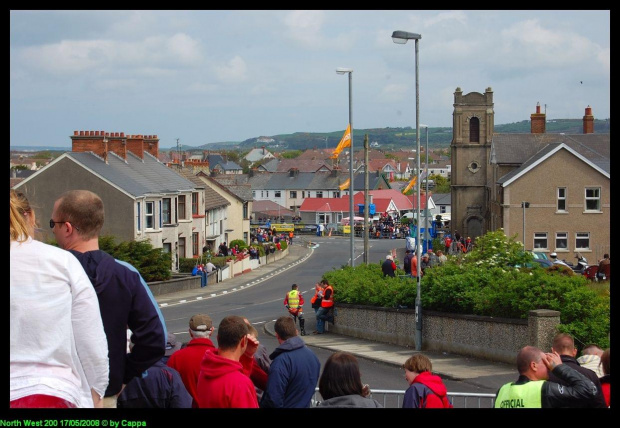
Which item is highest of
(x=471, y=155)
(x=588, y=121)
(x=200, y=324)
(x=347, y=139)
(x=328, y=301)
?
(x=588, y=121)

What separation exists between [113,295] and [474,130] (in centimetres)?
7240

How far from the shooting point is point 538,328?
18.2m

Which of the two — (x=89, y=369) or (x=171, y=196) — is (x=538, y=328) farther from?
(x=171, y=196)

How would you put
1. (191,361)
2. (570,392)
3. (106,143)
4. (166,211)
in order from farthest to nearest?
(166,211), (106,143), (191,361), (570,392)

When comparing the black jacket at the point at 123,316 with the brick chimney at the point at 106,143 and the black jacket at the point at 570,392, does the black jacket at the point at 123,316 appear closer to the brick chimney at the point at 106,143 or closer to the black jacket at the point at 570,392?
the black jacket at the point at 570,392

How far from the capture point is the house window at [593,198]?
4856 cm

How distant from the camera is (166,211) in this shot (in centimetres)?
5166

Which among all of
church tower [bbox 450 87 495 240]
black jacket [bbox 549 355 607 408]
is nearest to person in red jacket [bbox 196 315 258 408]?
black jacket [bbox 549 355 607 408]

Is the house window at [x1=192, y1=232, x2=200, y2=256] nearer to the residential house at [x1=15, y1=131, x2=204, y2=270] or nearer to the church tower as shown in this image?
the residential house at [x1=15, y1=131, x2=204, y2=270]

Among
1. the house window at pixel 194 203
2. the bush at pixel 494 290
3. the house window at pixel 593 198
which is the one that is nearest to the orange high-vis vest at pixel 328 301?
the bush at pixel 494 290

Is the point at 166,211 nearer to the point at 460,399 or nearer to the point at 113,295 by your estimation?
the point at 460,399

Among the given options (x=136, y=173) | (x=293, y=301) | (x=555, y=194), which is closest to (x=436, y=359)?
(x=293, y=301)
